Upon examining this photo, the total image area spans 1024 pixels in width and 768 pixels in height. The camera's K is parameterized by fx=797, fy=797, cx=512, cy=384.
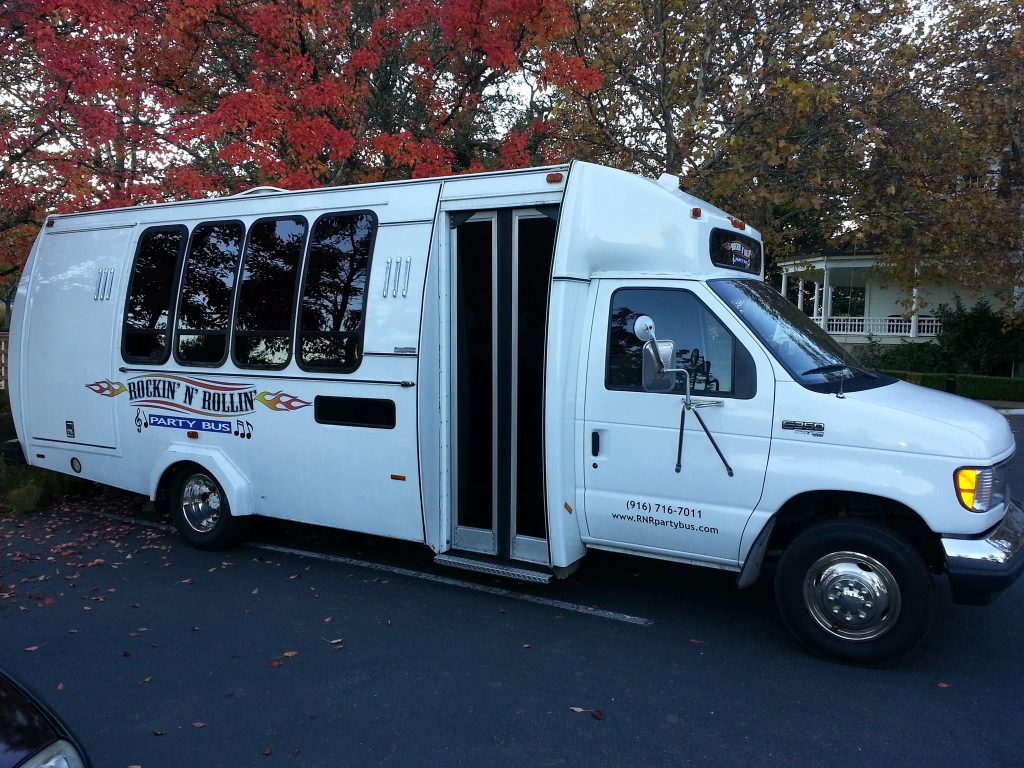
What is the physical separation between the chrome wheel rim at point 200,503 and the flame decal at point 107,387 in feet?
3.44

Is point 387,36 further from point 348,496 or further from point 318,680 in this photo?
point 318,680

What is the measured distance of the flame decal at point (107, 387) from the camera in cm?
710

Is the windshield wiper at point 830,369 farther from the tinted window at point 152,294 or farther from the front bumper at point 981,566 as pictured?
the tinted window at point 152,294

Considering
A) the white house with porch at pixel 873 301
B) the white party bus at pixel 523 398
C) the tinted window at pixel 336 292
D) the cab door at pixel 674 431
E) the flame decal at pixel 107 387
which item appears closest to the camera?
the white party bus at pixel 523 398

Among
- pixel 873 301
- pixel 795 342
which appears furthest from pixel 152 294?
pixel 873 301

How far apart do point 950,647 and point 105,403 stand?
6911mm

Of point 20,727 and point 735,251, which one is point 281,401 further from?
point 20,727

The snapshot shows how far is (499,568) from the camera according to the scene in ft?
18.1

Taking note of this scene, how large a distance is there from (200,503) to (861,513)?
5.25 m

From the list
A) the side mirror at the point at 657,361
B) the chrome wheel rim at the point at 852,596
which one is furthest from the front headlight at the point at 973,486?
the side mirror at the point at 657,361

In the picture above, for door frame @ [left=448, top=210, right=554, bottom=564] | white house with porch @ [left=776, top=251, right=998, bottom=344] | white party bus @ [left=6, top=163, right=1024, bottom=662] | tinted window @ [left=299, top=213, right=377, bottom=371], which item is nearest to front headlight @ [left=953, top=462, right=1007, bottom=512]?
white party bus @ [left=6, top=163, right=1024, bottom=662]

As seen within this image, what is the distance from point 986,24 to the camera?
14.6 metres

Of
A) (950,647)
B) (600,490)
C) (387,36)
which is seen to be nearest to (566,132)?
(387,36)

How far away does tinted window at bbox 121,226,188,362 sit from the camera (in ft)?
22.6
